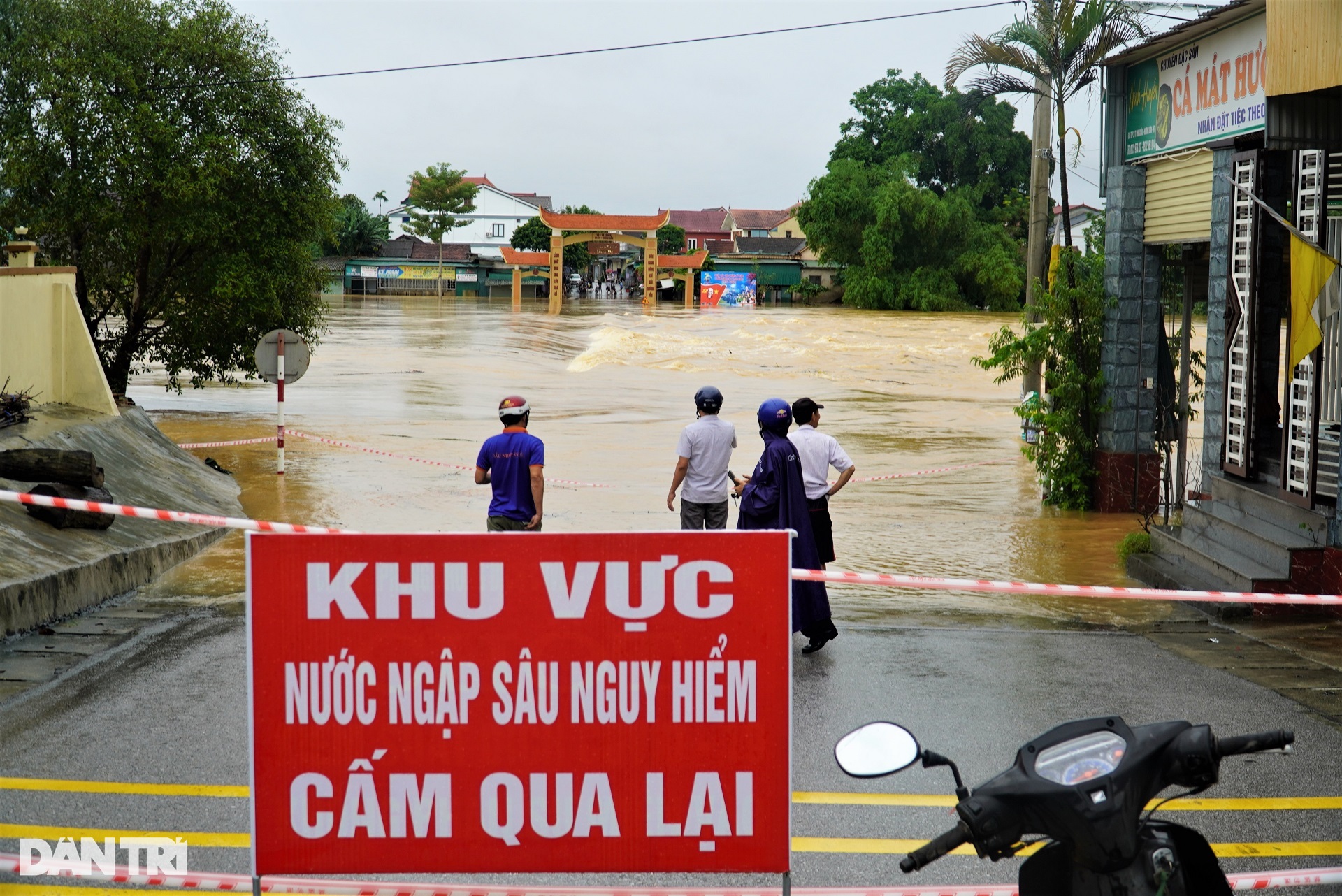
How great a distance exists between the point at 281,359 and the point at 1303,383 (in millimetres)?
11644

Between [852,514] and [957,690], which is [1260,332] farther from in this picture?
[957,690]

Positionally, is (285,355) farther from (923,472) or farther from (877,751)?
(877,751)

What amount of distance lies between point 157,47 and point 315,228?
11.2ft

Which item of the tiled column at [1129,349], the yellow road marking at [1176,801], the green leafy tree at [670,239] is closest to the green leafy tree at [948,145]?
the green leafy tree at [670,239]

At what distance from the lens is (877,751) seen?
254 cm

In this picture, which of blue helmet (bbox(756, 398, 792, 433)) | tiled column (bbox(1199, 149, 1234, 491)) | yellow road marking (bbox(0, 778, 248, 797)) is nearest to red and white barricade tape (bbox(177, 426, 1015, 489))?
tiled column (bbox(1199, 149, 1234, 491))

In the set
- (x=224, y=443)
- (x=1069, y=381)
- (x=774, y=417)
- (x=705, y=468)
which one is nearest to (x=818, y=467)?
(x=705, y=468)

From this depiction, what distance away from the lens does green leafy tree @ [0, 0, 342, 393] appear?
18.3m

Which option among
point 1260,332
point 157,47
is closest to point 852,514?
point 1260,332

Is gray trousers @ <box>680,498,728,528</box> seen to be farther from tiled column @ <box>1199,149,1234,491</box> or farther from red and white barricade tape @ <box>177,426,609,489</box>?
red and white barricade tape @ <box>177,426,609,489</box>

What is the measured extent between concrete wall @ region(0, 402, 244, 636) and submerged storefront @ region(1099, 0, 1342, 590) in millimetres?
7874

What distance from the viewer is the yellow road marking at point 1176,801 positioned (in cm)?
508

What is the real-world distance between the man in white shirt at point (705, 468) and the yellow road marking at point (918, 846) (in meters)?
3.97

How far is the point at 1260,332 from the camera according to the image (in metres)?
10.8
